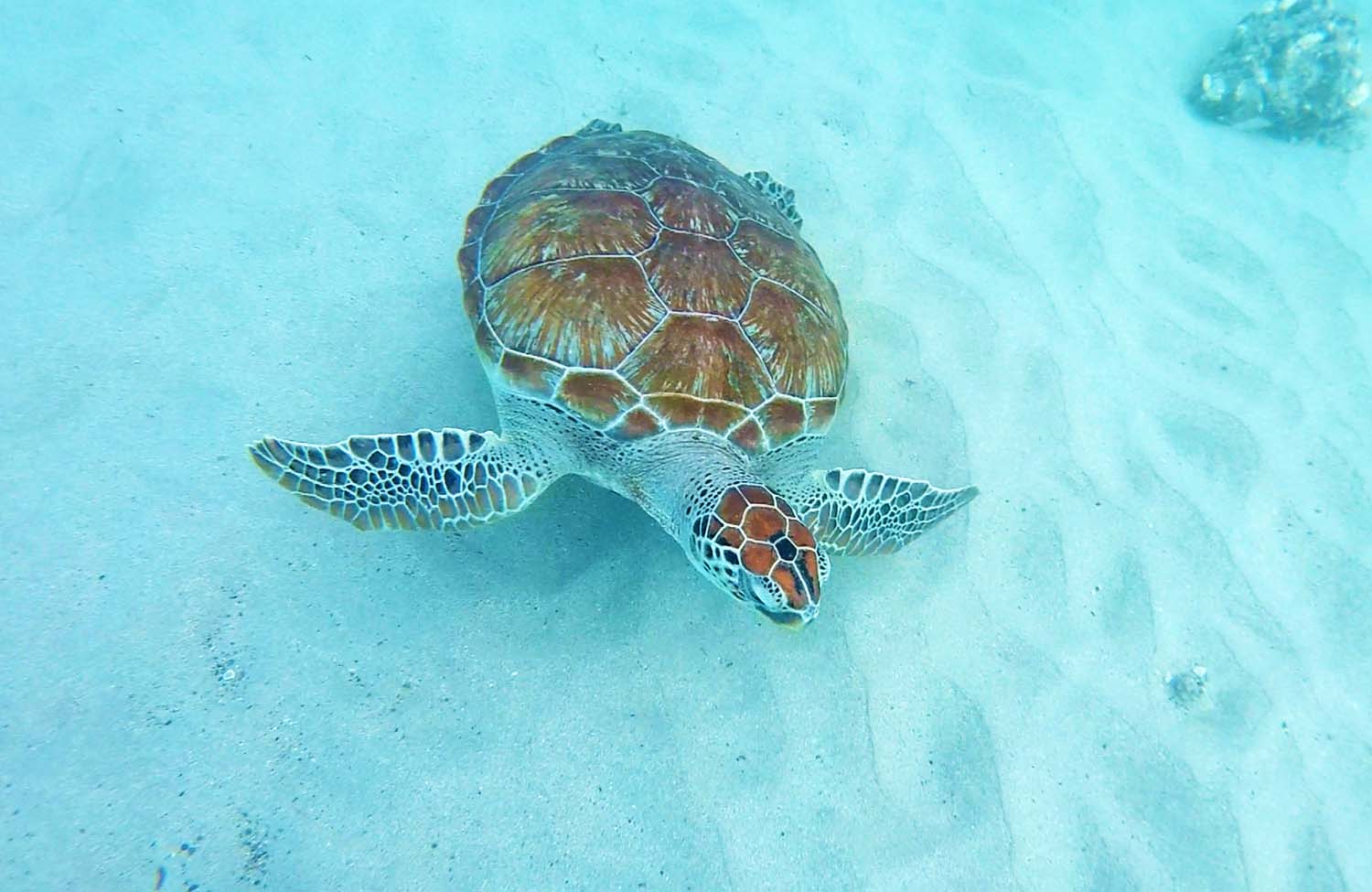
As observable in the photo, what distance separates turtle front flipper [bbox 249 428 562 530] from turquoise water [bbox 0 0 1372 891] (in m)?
0.34

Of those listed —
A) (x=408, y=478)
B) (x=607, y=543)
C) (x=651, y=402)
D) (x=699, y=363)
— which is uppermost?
(x=699, y=363)

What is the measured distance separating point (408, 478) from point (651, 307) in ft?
3.92

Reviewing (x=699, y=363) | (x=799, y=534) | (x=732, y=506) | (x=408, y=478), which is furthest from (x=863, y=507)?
(x=408, y=478)

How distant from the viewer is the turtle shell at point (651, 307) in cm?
281

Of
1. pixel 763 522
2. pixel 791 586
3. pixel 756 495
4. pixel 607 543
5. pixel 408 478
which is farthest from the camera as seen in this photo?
pixel 607 543

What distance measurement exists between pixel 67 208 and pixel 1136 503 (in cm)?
610

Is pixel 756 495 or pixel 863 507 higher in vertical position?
pixel 756 495

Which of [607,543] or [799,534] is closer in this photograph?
[799,534]

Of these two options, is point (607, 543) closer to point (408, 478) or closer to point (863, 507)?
point (408, 478)

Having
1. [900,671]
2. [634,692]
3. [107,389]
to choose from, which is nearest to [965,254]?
[900,671]

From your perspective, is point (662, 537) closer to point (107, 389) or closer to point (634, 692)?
point (634, 692)

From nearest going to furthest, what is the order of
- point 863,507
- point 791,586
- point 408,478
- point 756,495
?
point 791,586 → point 756,495 → point 408,478 → point 863,507

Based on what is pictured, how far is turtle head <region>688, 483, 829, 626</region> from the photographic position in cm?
238

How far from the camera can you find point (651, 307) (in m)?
2.88
